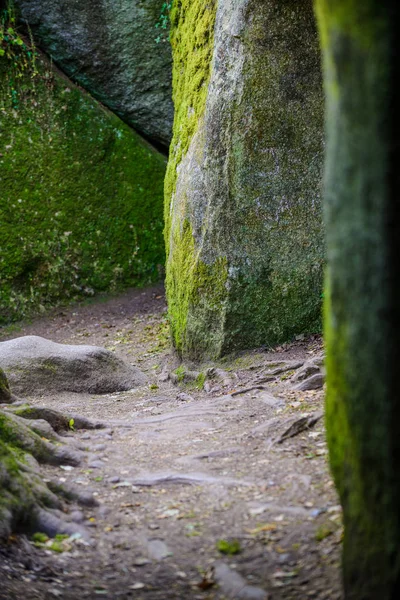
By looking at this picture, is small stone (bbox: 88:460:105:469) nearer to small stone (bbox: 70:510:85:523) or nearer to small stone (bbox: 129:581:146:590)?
small stone (bbox: 70:510:85:523)

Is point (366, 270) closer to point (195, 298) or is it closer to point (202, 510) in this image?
point (202, 510)

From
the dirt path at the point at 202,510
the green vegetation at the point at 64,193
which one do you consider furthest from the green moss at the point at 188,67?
the green vegetation at the point at 64,193

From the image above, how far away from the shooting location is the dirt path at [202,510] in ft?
11.3

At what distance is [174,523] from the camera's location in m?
4.07

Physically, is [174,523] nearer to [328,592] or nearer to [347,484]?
[328,592]

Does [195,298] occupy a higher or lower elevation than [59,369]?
higher

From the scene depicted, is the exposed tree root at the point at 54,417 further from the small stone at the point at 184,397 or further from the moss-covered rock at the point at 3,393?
the small stone at the point at 184,397

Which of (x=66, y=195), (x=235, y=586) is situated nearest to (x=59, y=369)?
(x=235, y=586)

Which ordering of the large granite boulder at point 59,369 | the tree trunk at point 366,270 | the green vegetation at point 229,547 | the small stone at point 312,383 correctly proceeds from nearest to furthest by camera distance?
the tree trunk at point 366,270 → the green vegetation at point 229,547 → the small stone at point 312,383 → the large granite boulder at point 59,369

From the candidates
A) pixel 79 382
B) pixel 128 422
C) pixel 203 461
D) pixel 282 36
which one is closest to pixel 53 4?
pixel 282 36

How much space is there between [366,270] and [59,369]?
5985 mm

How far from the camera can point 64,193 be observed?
41.8 feet

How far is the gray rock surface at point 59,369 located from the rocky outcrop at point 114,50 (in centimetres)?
628

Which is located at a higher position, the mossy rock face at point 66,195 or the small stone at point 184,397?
the mossy rock face at point 66,195
